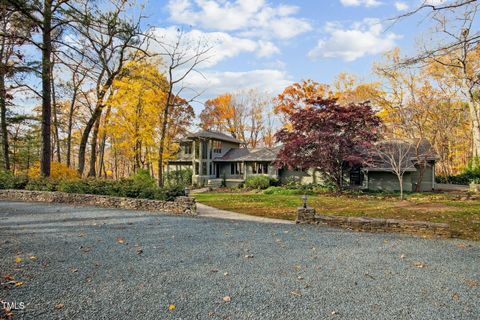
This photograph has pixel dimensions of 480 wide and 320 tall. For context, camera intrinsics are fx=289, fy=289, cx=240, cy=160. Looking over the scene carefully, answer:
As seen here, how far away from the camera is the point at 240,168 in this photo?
28016 mm

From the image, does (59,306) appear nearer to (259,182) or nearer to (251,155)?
(259,182)

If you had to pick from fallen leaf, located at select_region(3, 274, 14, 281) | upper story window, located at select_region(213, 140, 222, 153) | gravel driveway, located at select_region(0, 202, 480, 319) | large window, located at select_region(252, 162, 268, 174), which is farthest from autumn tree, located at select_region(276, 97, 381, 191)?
fallen leaf, located at select_region(3, 274, 14, 281)

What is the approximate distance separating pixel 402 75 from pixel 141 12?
60.0 ft

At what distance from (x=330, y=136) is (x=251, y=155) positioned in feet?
32.9

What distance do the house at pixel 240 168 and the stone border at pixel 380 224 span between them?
1369 centimetres

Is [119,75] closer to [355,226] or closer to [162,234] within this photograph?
[162,234]

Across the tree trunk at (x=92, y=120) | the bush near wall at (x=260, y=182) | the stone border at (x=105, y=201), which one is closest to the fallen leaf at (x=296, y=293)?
the stone border at (x=105, y=201)

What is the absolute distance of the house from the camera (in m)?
21.4

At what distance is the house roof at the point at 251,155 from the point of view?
2561 cm

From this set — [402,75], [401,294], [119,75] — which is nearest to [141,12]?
[119,75]

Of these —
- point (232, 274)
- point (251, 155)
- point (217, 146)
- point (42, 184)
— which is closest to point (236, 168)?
point (251, 155)

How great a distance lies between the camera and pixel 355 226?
8.08 m

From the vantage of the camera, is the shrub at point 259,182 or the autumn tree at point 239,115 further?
the autumn tree at point 239,115

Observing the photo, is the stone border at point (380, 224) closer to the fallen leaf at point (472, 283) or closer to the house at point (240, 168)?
the fallen leaf at point (472, 283)
